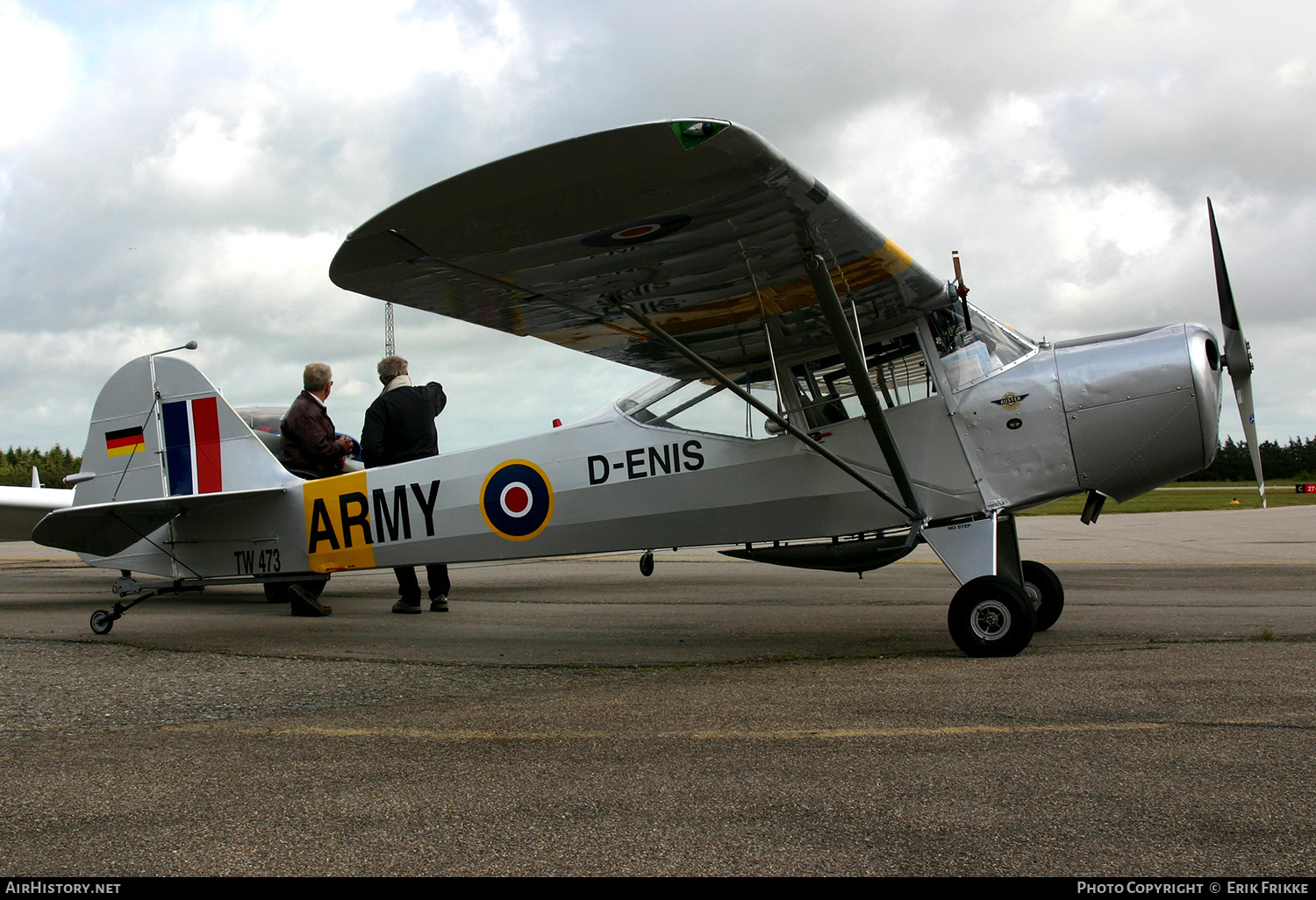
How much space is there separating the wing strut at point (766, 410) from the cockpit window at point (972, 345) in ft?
2.94

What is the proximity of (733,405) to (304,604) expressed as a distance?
4533mm

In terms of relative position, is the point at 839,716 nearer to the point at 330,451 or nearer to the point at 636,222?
the point at 636,222

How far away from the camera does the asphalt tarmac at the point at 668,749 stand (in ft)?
7.11

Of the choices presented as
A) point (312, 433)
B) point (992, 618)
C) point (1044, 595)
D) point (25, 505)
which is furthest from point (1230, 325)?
point (25, 505)

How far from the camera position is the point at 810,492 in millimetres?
5879

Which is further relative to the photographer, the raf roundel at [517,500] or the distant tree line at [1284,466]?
the distant tree line at [1284,466]

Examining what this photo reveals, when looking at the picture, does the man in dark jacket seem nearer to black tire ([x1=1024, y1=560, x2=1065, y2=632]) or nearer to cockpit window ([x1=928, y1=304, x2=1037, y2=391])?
cockpit window ([x1=928, y1=304, x2=1037, y2=391])

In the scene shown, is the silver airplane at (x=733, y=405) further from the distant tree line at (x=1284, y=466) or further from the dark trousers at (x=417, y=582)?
the distant tree line at (x=1284, y=466)

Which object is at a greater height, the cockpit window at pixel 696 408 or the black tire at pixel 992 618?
the cockpit window at pixel 696 408

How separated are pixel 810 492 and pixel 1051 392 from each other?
1658 mm

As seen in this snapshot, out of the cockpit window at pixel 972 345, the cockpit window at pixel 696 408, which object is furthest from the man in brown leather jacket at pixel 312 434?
the cockpit window at pixel 972 345

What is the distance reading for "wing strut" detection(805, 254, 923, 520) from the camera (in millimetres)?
4727

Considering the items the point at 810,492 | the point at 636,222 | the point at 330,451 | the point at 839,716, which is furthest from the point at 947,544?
the point at 330,451
